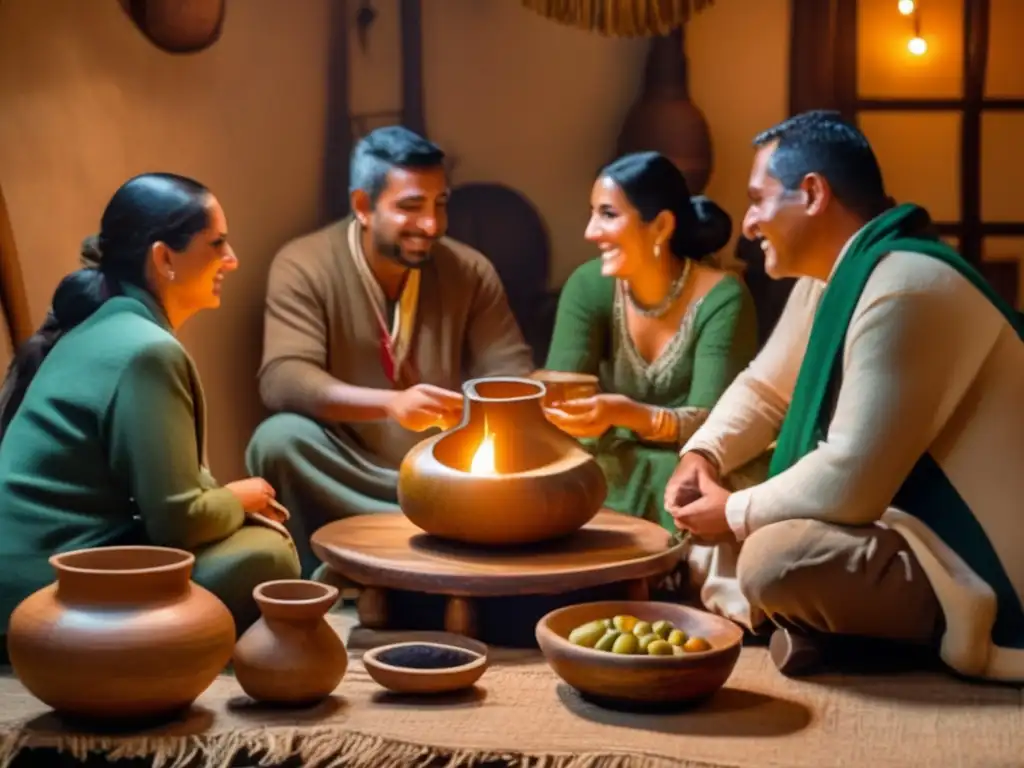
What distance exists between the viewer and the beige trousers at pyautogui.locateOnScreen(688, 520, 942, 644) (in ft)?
11.3

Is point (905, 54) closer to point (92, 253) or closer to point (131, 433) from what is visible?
point (92, 253)

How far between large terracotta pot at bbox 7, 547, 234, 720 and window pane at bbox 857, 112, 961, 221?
265cm

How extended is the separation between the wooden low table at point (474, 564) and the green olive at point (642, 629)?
0.85 feet

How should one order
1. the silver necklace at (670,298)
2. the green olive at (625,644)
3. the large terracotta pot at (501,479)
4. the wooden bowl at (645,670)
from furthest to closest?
1. the silver necklace at (670,298)
2. the large terracotta pot at (501,479)
3. the green olive at (625,644)
4. the wooden bowl at (645,670)

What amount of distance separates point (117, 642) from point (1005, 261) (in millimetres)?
3021

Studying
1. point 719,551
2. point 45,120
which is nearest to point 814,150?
point 719,551

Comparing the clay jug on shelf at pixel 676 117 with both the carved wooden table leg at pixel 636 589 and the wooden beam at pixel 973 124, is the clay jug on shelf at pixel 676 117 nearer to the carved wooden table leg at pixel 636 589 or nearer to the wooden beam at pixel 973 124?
the wooden beam at pixel 973 124

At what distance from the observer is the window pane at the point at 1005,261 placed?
4.77 meters

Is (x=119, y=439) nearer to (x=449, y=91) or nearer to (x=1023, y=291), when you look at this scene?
(x=449, y=91)

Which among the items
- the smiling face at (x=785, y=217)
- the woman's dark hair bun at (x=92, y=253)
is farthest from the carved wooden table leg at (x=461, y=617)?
the woman's dark hair bun at (x=92, y=253)

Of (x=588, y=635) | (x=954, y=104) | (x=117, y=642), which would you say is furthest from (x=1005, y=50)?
(x=117, y=642)

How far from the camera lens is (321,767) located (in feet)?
10.1

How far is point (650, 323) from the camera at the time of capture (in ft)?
15.2

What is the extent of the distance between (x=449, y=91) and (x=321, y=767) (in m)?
2.62
